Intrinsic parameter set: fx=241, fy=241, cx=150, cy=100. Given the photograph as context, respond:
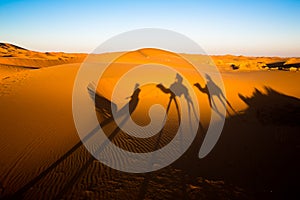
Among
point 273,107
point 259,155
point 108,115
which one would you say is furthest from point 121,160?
point 273,107

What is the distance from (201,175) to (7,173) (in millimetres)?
5530

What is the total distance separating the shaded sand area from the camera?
6.28 metres

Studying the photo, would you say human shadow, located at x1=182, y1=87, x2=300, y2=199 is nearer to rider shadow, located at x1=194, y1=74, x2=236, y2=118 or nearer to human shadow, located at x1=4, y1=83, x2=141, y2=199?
rider shadow, located at x1=194, y1=74, x2=236, y2=118

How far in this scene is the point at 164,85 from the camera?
746 inches

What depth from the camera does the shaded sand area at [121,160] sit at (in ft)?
20.6

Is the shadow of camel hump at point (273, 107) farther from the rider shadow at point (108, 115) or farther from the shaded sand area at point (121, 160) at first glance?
the rider shadow at point (108, 115)

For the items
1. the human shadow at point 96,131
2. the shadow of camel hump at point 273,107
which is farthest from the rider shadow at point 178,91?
the shadow of camel hump at point 273,107

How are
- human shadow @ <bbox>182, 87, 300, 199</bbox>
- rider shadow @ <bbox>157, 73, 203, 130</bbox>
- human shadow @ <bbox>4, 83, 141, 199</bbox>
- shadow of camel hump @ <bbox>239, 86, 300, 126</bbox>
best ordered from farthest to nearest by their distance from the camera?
rider shadow @ <bbox>157, 73, 203, 130</bbox>
shadow of camel hump @ <bbox>239, 86, 300, 126</bbox>
human shadow @ <bbox>182, 87, 300, 199</bbox>
human shadow @ <bbox>4, 83, 141, 199</bbox>

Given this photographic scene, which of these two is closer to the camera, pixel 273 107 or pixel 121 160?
pixel 121 160

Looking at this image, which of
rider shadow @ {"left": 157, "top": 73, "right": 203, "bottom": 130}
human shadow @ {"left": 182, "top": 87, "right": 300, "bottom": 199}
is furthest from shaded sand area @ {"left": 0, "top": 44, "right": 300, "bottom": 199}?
rider shadow @ {"left": 157, "top": 73, "right": 203, "bottom": 130}

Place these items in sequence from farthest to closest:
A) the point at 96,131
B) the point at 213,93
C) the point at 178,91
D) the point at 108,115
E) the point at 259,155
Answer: the point at 213,93 → the point at 178,91 → the point at 108,115 → the point at 96,131 → the point at 259,155

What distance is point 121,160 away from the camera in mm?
8016

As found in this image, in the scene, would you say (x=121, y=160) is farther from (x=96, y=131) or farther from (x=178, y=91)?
(x=178, y=91)

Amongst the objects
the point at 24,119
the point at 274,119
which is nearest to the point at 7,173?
the point at 24,119
